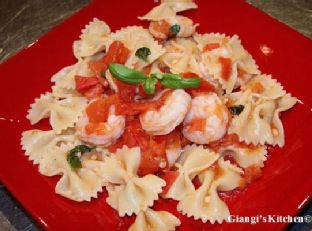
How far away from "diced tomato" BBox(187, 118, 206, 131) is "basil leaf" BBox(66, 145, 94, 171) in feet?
2.94

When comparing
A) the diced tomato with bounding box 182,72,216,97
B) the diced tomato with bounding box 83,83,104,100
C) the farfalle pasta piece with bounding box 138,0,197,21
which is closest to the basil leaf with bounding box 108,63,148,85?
the diced tomato with bounding box 182,72,216,97

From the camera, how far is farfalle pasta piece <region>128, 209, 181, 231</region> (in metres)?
3.95

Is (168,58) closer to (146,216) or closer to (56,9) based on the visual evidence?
(146,216)

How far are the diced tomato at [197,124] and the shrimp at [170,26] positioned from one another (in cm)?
123

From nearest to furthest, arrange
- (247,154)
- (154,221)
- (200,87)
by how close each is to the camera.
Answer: (154,221), (247,154), (200,87)

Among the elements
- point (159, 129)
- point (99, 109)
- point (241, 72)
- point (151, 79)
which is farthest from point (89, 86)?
point (241, 72)

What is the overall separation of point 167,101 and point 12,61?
178cm

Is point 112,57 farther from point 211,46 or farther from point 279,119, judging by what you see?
point 279,119

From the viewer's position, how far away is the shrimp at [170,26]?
5133 millimetres

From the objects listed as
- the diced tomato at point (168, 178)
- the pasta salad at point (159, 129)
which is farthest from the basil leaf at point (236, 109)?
the diced tomato at point (168, 178)

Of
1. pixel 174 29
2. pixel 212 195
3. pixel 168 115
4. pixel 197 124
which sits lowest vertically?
pixel 212 195

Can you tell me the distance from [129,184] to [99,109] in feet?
2.32

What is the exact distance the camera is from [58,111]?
4.73m

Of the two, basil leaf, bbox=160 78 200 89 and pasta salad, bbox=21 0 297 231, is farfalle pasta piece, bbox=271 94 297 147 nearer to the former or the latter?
pasta salad, bbox=21 0 297 231
